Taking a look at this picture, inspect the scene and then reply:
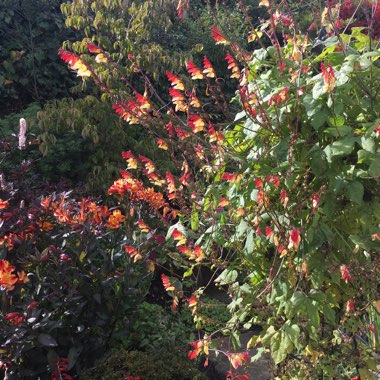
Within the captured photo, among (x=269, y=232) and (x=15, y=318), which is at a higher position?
(x=269, y=232)

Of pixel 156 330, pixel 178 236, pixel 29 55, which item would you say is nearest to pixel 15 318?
pixel 178 236

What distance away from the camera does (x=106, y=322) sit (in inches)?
124

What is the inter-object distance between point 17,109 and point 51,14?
1.38 meters

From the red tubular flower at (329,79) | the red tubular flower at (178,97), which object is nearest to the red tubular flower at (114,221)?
the red tubular flower at (178,97)

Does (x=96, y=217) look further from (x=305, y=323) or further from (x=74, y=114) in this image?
(x=74, y=114)

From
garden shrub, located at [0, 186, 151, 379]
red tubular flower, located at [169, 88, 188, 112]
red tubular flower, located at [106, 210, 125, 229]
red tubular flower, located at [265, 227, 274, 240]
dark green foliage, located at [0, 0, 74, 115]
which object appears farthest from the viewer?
dark green foliage, located at [0, 0, 74, 115]

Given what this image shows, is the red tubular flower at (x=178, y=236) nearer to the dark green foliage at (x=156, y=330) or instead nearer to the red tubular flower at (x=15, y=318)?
the red tubular flower at (x=15, y=318)

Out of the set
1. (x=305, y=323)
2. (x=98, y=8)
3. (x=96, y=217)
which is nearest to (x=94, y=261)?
(x=96, y=217)

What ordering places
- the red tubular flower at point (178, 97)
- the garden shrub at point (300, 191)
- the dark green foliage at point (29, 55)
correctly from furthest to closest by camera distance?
1. the dark green foliage at point (29, 55)
2. the red tubular flower at point (178, 97)
3. the garden shrub at point (300, 191)

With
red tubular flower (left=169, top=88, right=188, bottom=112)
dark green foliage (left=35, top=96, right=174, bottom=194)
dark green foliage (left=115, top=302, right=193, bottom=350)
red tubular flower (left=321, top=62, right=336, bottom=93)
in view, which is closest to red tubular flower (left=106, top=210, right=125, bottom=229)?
dark green foliage (left=115, top=302, right=193, bottom=350)

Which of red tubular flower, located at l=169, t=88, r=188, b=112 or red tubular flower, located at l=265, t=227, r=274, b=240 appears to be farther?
red tubular flower, located at l=169, t=88, r=188, b=112

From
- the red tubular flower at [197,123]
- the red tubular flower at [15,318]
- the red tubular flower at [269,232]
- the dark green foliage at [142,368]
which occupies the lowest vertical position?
the dark green foliage at [142,368]

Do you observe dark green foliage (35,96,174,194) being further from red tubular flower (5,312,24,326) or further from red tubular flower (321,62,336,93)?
red tubular flower (321,62,336,93)

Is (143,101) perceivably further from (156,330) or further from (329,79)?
(156,330)
